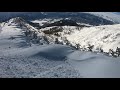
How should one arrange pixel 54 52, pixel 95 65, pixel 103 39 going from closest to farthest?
pixel 95 65 → pixel 54 52 → pixel 103 39

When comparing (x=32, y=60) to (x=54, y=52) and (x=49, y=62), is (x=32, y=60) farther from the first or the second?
(x=54, y=52)

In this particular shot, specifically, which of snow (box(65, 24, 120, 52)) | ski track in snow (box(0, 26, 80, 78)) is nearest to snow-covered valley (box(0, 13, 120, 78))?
ski track in snow (box(0, 26, 80, 78))

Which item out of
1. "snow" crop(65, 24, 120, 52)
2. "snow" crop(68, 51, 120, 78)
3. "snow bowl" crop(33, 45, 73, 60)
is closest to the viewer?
"snow" crop(68, 51, 120, 78)

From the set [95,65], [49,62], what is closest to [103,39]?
[95,65]

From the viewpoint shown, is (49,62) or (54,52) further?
(54,52)

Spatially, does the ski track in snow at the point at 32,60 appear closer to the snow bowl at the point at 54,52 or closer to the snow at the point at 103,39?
the snow bowl at the point at 54,52

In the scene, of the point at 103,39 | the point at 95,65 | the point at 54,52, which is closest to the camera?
the point at 95,65

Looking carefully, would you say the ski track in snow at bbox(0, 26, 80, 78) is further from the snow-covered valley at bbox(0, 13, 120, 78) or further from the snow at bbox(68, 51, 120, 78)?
the snow at bbox(68, 51, 120, 78)

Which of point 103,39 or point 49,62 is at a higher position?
point 49,62

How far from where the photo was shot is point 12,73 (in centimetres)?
383

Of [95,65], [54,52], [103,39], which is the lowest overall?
[103,39]
